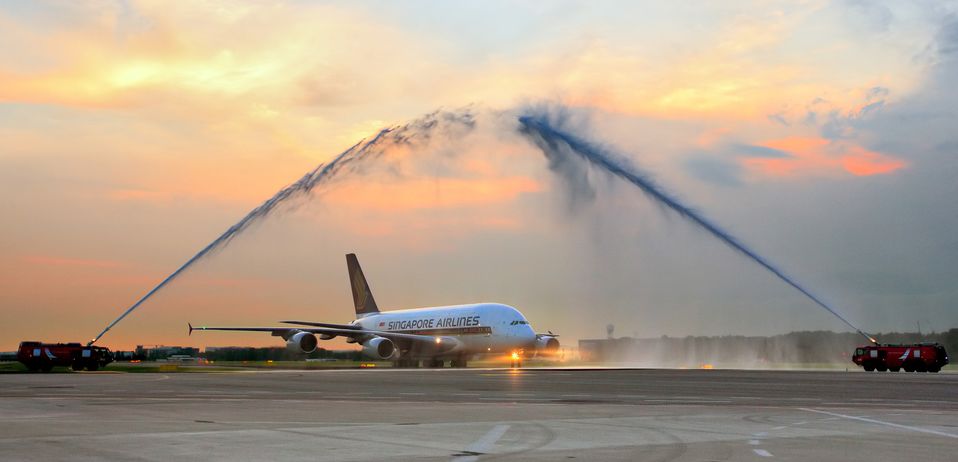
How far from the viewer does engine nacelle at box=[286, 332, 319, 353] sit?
3391 inches

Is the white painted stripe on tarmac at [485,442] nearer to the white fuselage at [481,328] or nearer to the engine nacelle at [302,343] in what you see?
the white fuselage at [481,328]

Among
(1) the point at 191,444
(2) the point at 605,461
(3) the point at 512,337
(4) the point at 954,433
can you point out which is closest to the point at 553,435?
(2) the point at 605,461

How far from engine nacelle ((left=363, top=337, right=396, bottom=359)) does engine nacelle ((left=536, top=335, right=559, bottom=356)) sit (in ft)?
44.5

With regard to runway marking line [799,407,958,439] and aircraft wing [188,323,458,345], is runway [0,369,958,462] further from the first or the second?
aircraft wing [188,323,458,345]

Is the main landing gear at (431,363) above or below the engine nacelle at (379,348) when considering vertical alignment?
below

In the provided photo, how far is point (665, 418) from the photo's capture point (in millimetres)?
21109

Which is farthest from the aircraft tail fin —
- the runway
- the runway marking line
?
the runway marking line

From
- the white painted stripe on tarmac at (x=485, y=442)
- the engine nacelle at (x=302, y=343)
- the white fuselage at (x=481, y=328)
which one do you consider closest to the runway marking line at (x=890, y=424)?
the white painted stripe on tarmac at (x=485, y=442)

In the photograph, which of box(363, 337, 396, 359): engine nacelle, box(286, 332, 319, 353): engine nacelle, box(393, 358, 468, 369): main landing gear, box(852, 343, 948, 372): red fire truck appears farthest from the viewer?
box(363, 337, 396, 359): engine nacelle

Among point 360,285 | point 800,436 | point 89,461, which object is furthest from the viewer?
point 360,285

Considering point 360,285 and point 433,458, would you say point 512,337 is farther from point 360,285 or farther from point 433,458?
point 433,458

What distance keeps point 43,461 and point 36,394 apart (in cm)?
2064

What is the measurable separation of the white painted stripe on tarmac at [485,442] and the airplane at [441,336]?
6358cm

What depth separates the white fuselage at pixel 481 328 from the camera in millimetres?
82250
